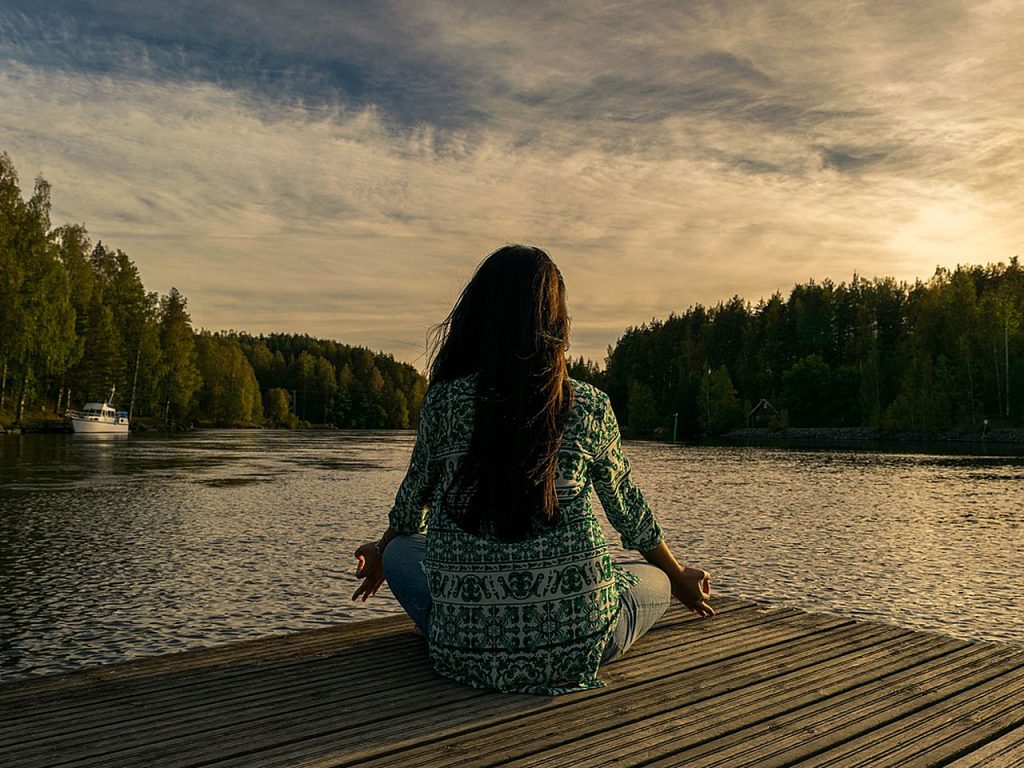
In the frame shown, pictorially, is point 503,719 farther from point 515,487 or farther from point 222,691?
point 222,691

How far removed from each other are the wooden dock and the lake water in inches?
160

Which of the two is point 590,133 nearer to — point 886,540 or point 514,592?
point 886,540

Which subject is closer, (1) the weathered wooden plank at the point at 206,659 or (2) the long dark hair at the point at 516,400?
(2) the long dark hair at the point at 516,400

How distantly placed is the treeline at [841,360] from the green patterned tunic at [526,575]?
82907 millimetres

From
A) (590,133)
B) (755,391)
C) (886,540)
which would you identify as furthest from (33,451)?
(755,391)

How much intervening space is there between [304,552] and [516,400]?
36.0 feet

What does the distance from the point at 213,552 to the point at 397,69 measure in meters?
23.7

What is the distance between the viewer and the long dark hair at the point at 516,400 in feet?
11.4

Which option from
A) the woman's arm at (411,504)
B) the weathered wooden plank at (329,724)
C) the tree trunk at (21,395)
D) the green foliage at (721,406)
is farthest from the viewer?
the green foliage at (721,406)

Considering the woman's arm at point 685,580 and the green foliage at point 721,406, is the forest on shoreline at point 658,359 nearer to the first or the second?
the green foliage at point 721,406

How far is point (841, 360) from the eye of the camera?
11850cm

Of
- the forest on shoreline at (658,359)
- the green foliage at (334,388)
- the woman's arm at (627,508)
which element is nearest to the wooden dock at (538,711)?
the woman's arm at (627,508)

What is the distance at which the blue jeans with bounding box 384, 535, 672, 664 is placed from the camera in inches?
160

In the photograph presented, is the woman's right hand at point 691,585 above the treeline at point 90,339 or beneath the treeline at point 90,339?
beneath
